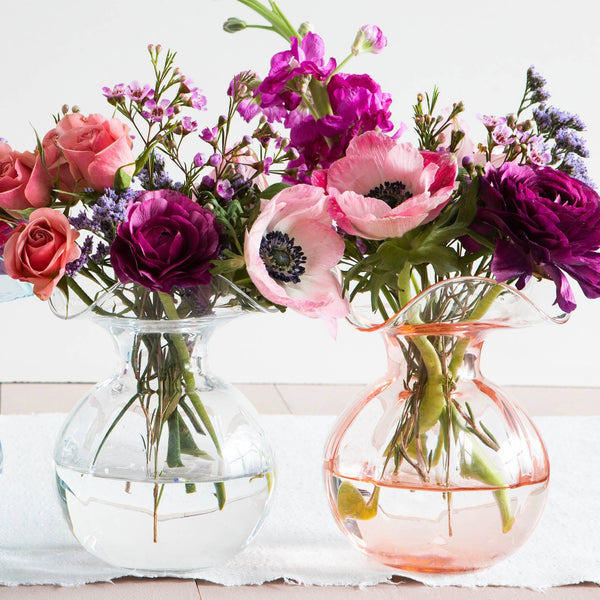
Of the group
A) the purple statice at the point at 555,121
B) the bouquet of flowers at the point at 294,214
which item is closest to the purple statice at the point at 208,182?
the bouquet of flowers at the point at 294,214

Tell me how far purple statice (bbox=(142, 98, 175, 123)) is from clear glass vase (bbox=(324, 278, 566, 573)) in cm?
18

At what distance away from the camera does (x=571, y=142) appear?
22.3 inches

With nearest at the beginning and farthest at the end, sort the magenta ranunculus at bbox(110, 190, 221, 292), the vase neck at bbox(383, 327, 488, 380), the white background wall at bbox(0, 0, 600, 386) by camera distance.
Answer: the magenta ranunculus at bbox(110, 190, 221, 292)
the vase neck at bbox(383, 327, 488, 380)
the white background wall at bbox(0, 0, 600, 386)

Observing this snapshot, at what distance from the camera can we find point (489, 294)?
0.58m

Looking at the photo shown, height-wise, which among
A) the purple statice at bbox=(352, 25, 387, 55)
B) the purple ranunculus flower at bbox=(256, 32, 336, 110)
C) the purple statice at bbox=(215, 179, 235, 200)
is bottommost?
the purple statice at bbox=(215, 179, 235, 200)

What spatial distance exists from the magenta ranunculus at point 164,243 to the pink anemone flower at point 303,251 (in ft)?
0.10

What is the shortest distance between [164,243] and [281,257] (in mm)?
71

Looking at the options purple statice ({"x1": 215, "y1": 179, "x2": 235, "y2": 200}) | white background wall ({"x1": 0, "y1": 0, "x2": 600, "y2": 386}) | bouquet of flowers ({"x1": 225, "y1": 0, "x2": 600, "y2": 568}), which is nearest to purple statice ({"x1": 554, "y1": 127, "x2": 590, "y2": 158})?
bouquet of flowers ({"x1": 225, "y1": 0, "x2": 600, "y2": 568})

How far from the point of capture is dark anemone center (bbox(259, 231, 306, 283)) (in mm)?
525

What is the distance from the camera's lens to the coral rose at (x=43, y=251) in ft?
1.63

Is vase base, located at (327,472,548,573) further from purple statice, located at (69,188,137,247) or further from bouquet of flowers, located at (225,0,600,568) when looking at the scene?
purple statice, located at (69,188,137,247)

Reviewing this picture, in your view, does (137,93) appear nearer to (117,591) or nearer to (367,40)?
(367,40)

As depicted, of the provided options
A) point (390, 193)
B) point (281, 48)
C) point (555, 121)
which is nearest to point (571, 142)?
point (555, 121)

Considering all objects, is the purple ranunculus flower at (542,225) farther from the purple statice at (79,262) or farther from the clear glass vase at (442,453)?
A: the purple statice at (79,262)
